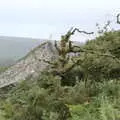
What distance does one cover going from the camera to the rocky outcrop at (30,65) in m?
7.92

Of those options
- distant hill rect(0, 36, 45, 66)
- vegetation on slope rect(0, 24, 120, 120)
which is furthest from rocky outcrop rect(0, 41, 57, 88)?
distant hill rect(0, 36, 45, 66)

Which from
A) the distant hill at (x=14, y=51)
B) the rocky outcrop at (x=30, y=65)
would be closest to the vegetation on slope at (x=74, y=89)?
the rocky outcrop at (x=30, y=65)

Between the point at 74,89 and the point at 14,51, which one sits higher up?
the point at 14,51

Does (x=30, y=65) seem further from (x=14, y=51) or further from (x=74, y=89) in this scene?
(x=14, y=51)

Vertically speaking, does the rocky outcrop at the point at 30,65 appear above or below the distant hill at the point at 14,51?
below

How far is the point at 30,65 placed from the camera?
8141mm

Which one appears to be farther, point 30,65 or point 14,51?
point 14,51

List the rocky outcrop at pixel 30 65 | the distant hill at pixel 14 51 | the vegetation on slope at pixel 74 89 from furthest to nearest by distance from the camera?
the distant hill at pixel 14 51, the rocky outcrop at pixel 30 65, the vegetation on slope at pixel 74 89

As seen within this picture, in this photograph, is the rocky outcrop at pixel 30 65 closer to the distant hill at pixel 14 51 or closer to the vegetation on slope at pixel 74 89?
the vegetation on slope at pixel 74 89

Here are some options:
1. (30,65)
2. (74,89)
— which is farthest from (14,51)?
(74,89)

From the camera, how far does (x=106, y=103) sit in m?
5.85

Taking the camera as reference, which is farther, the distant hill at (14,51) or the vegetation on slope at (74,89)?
the distant hill at (14,51)

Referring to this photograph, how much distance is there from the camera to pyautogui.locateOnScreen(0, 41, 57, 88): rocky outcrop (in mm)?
7918

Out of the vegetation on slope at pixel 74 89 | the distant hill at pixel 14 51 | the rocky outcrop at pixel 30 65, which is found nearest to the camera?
the vegetation on slope at pixel 74 89
